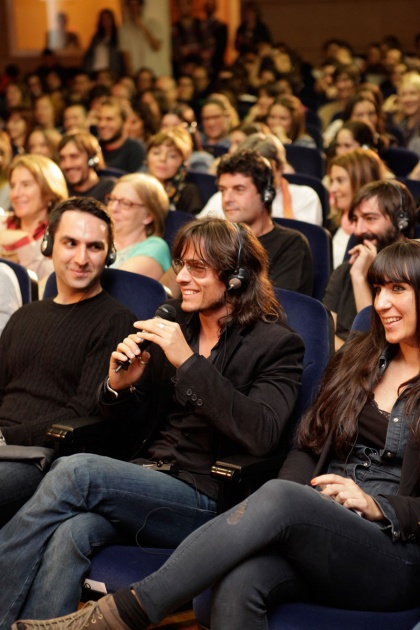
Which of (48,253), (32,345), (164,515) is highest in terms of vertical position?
(48,253)

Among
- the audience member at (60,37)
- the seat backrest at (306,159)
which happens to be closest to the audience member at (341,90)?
the seat backrest at (306,159)

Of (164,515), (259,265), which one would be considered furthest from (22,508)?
(259,265)

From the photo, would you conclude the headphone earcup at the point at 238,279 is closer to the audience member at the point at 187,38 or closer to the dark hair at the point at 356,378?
the dark hair at the point at 356,378

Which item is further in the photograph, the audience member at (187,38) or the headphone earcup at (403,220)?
the audience member at (187,38)

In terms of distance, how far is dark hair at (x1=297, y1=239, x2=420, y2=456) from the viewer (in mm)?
1991

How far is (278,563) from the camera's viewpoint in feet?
6.00

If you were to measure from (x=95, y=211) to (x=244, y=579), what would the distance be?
1.22m

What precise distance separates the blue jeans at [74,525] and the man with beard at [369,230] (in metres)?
1.02

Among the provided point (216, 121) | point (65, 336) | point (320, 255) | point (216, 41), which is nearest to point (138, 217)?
point (320, 255)

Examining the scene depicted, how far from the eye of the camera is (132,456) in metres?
2.44

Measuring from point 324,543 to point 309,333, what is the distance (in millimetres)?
682

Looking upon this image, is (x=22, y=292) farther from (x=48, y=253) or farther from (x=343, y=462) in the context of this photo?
(x=343, y=462)

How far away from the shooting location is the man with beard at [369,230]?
2.99 metres

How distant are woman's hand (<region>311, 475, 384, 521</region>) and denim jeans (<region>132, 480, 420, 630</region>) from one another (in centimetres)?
3
